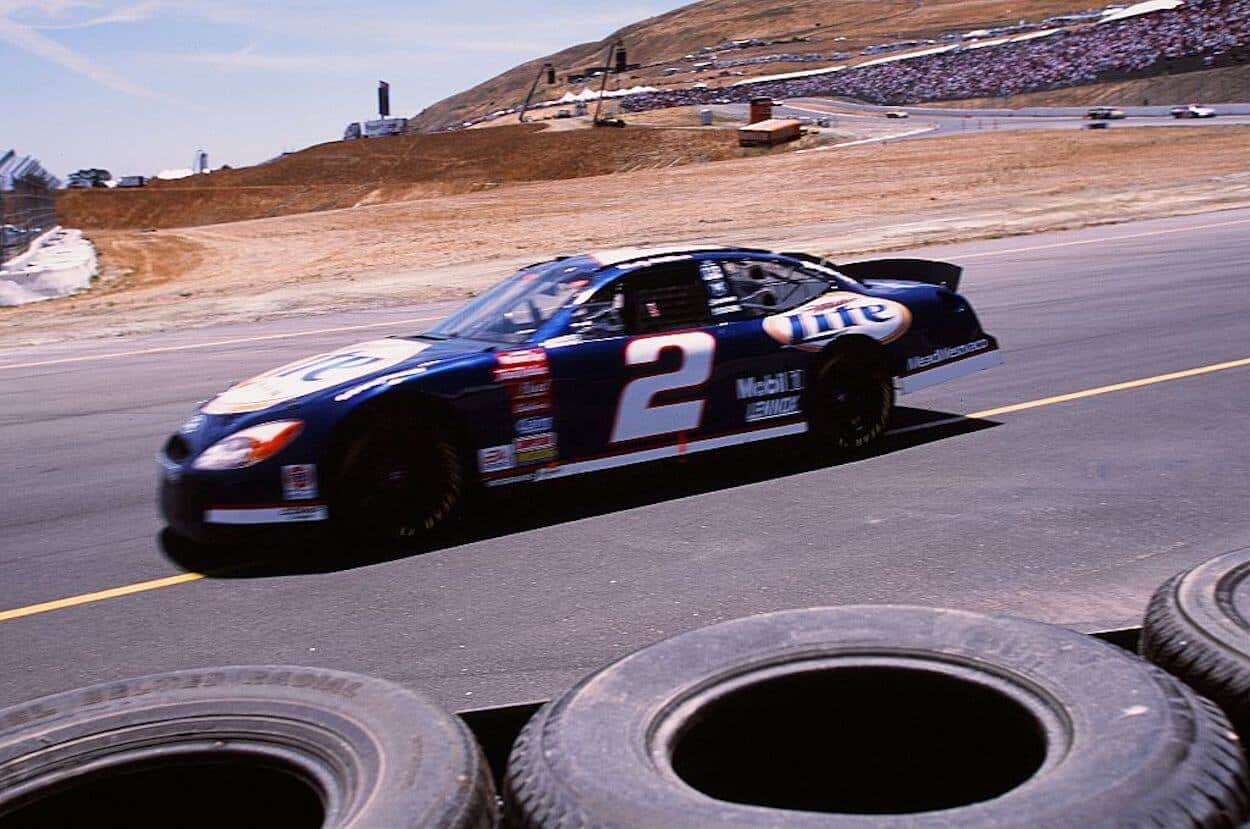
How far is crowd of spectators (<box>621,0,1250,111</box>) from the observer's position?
9819cm

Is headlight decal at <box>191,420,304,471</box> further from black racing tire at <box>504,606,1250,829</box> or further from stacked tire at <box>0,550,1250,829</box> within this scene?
black racing tire at <box>504,606,1250,829</box>

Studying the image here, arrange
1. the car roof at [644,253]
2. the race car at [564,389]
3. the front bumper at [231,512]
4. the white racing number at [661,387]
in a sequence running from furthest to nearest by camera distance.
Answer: the car roof at [644,253] → the white racing number at [661,387] → the race car at [564,389] → the front bumper at [231,512]

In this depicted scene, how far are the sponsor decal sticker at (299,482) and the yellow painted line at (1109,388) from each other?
4727 millimetres

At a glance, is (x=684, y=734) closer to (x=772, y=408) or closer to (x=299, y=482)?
(x=299, y=482)

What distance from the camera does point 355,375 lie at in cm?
687

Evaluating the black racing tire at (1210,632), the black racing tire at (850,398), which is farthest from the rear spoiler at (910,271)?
the black racing tire at (1210,632)

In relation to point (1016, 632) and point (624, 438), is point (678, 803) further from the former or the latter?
point (624, 438)

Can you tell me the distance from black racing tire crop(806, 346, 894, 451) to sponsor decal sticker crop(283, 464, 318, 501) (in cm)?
305

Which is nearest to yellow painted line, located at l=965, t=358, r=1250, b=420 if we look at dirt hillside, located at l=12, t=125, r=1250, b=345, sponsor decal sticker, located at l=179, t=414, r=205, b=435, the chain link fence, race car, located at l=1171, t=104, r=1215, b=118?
sponsor decal sticker, located at l=179, t=414, r=205, b=435

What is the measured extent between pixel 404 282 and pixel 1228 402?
15.8 meters

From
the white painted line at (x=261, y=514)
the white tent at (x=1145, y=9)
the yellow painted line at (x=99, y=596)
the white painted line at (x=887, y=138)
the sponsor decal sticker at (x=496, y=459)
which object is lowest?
the yellow painted line at (x=99, y=596)

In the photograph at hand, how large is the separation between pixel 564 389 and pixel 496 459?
0.52 m

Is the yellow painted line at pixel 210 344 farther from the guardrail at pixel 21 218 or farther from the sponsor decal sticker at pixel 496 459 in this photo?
the guardrail at pixel 21 218

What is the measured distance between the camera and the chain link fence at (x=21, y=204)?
26.9 metres
